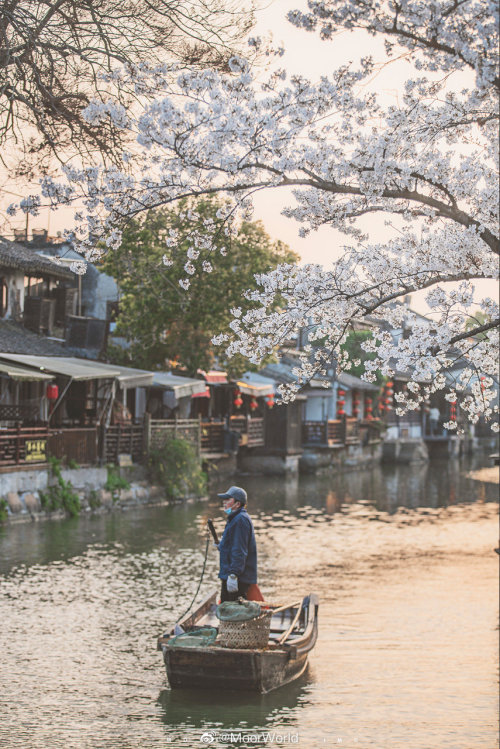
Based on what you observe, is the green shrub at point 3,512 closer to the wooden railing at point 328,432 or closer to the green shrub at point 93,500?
the green shrub at point 93,500

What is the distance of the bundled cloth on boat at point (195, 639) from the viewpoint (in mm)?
11617

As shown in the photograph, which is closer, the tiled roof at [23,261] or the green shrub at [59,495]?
the green shrub at [59,495]

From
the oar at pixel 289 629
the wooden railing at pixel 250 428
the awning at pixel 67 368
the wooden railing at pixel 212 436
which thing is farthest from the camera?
the wooden railing at pixel 250 428

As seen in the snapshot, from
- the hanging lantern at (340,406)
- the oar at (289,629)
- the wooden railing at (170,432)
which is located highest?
the hanging lantern at (340,406)

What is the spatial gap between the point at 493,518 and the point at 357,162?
2534 cm

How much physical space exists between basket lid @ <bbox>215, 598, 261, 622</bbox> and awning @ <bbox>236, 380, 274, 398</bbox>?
98.9ft

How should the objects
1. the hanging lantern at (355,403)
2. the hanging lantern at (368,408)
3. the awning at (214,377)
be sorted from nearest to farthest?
1. the awning at (214,377)
2. the hanging lantern at (355,403)
3. the hanging lantern at (368,408)

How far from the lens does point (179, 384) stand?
33.3 m

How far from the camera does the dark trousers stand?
11.6 meters

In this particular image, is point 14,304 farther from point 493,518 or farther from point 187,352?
point 493,518

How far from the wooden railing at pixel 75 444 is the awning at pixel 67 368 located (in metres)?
1.74

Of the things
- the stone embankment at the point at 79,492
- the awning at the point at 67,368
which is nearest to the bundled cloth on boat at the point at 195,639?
the stone embankment at the point at 79,492

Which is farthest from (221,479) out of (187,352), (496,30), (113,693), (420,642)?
(496,30)

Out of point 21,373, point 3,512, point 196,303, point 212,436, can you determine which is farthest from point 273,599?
point 212,436
